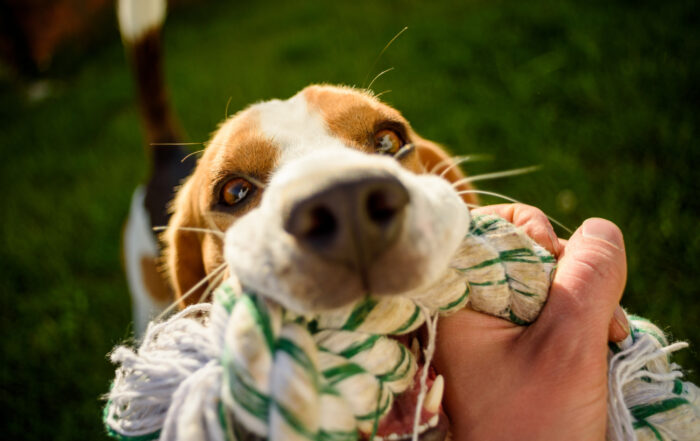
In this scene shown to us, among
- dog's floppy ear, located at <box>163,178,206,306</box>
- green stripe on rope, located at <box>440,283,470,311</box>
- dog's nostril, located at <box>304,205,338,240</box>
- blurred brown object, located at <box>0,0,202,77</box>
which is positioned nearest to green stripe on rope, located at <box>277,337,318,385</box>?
dog's nostril, located at <box>304,205,338,240</box>

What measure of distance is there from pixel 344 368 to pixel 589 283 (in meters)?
0.68

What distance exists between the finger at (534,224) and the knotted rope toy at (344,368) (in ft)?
0.43

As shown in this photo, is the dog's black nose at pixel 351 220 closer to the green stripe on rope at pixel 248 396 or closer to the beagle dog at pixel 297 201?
the beagle dog at pixel 297 201

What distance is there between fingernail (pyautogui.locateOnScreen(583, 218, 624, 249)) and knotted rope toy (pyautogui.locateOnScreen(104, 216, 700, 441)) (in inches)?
5.5

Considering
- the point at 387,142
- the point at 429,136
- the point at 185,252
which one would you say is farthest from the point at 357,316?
the point at 429,136

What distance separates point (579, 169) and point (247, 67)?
441cm

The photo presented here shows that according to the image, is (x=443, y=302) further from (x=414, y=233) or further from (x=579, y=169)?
(x=579, y=169)

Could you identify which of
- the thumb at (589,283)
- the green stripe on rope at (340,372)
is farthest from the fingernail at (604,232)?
the green stripe on rope at (340,372)

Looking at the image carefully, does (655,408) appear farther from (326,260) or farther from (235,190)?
(235,190)

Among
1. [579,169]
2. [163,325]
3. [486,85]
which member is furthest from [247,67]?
[163,325]

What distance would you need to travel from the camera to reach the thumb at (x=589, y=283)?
Answer: 1237mm

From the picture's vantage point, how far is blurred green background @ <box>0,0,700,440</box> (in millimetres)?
3055

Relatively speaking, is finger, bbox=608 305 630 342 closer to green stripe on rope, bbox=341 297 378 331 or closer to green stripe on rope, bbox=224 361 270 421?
green stripe on rope, bbox=341 297 378 331

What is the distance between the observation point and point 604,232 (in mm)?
1410
